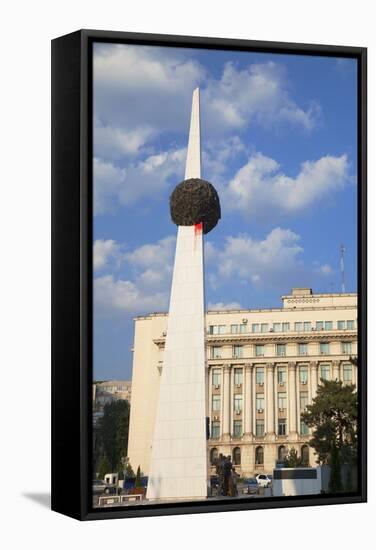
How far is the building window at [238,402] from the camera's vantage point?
1764 cm

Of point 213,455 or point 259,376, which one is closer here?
point 213,455

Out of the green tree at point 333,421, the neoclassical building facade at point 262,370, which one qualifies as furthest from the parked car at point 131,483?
the green tree at point 333,421

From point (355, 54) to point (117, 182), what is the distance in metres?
2.89

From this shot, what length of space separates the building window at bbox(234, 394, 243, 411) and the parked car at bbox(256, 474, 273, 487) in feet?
2.20

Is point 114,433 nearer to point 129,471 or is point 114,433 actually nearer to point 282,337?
point 129,471

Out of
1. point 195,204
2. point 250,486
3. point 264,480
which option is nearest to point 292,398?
point 264,480

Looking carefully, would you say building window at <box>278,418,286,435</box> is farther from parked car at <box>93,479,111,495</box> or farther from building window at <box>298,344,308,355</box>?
parked car at <box>93,479,111,495</box>

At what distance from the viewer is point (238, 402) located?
17.7 m

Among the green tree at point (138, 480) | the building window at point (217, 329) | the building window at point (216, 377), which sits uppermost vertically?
the building window at point (217, 329)

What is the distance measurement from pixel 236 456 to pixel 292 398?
0.82 meters

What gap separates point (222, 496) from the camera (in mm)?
17547

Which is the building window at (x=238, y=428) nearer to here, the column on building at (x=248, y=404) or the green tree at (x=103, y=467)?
the column on building at (x=248, y=404)

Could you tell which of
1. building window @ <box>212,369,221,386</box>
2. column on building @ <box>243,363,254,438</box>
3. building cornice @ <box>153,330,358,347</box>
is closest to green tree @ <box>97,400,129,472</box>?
building cornice @ <box>153,330,358,347</box>

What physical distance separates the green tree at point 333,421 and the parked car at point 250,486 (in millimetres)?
707
